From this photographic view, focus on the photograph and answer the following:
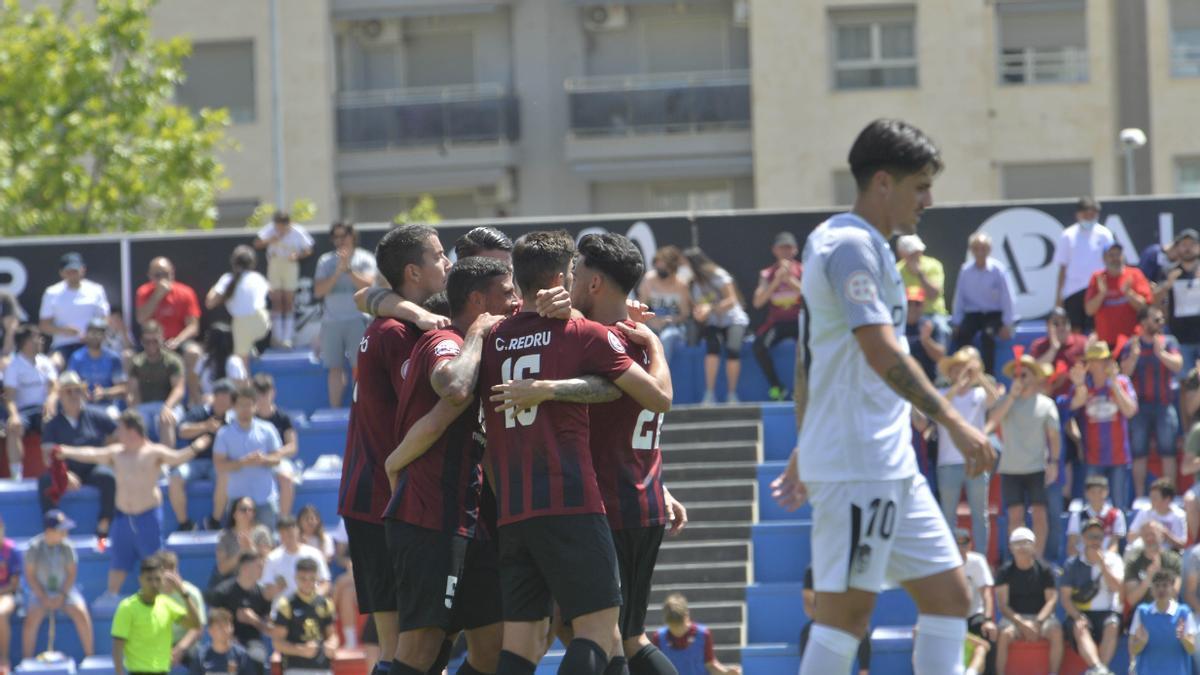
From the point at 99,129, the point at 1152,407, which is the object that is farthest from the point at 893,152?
the point at 99,129

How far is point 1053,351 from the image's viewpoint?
17.3 m

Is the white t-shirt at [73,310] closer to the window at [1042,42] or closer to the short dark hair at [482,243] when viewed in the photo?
the short dark hair at [482,243]

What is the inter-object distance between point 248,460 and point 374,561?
32.5 ft

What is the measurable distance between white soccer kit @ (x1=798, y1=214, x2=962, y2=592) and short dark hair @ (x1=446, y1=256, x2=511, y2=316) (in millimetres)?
1524

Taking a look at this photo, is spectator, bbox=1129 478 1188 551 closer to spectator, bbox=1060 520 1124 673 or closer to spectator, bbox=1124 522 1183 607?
spectator, bbox=1124 522 1183 607

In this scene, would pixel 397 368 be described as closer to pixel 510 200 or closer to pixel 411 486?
pixel 411 486

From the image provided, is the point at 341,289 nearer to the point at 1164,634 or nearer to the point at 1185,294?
the point at 1185,294

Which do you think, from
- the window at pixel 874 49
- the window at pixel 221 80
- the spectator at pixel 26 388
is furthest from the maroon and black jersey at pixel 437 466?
the window at pixel 221 80

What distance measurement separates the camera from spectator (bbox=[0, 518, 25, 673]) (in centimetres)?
1642

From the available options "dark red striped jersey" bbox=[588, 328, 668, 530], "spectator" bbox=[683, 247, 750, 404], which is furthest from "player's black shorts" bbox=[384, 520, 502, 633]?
"spectator" bbox=[683, 247, 750, 404]

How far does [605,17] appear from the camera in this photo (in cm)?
3297

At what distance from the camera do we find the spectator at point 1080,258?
1839 cm

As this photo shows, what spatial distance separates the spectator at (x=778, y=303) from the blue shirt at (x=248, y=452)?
5050mm

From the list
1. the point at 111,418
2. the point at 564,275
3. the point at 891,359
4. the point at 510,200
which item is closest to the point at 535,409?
the point at 564,275
